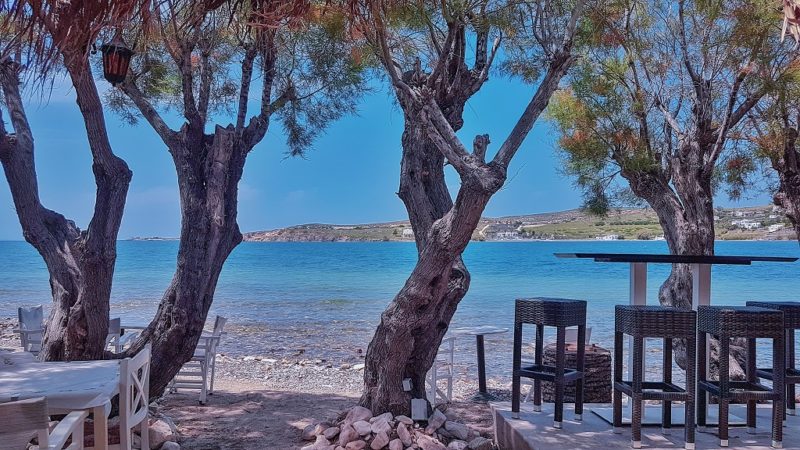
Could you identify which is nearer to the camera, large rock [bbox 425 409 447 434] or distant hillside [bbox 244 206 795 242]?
large rock [bbox 425 409 447 434]

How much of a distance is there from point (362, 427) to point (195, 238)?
2.20m

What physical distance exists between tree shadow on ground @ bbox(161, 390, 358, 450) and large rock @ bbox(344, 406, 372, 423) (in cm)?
27

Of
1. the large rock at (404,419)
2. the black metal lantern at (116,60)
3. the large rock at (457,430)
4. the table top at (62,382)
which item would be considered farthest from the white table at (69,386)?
the large rock at (457,430)

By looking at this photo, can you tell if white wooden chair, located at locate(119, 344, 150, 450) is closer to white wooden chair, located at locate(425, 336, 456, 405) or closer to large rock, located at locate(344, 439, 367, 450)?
large rock, located at locate(344, 439, 367, 450)

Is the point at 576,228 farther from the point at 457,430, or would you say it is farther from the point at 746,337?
the point at 746,337

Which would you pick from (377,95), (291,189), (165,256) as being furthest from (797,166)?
(291,189)

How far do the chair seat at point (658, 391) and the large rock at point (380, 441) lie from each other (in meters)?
1.50

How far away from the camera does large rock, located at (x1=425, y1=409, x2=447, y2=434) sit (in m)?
4.70

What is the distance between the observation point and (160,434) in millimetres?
4609

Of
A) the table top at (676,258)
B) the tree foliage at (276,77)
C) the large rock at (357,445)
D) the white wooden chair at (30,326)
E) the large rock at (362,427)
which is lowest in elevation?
the large rock at (357,445)

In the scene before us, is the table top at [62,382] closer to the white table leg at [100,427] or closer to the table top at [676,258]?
the white table leg at [100,427]

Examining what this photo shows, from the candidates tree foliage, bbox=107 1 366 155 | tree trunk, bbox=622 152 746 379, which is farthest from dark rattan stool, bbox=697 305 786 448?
tree foliage, bbox=107 1 366 155

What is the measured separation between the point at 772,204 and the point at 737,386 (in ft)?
15.1

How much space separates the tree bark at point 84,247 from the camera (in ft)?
17.4
